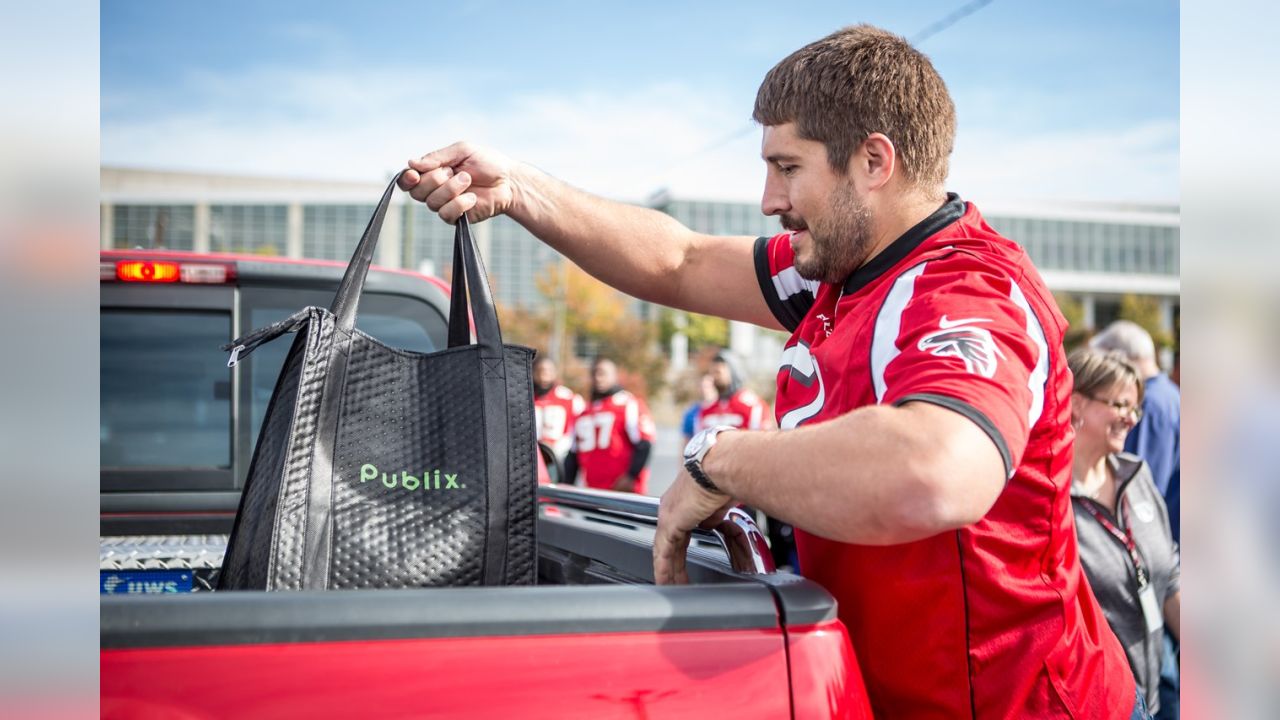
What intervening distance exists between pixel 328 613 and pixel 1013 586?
104 cm

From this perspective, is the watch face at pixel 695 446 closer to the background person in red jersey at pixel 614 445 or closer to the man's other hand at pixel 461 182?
the man's other hand at pixel 461 182

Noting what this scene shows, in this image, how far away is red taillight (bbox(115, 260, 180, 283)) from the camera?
128 inches

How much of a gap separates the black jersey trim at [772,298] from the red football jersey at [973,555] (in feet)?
2.17

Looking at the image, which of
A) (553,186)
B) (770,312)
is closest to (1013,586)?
(770,312)

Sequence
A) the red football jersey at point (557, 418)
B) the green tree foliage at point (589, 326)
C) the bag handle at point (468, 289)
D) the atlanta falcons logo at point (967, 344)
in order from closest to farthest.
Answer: the atlanta falcons logo at point (967, 344) → the bag handle at point (468, 289) → the red football jersey at point (557, 418) → the green tree foliage at point (589, 326)

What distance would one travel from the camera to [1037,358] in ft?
5.26

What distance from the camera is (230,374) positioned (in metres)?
3.45

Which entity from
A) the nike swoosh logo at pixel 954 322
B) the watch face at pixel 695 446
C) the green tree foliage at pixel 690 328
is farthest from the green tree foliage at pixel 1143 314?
the watch face at pixel 695 446

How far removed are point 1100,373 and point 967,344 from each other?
2552 mm

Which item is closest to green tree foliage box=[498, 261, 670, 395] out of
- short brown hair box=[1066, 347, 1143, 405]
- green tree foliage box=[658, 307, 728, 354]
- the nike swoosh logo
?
green tree foliage box=[658, 307, 728, 354]

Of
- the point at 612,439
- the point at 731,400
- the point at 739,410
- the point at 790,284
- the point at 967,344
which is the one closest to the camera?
the point at 967,344

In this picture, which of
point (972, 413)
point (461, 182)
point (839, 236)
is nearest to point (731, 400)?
point (461, 182)

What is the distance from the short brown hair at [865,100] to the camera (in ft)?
5.92

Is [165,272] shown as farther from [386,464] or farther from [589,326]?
[589,326]
